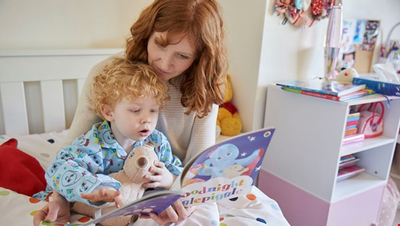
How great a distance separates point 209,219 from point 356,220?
3.43 ft

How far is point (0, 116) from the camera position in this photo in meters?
1.39

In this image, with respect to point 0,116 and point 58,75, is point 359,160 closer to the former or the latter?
point 58,75

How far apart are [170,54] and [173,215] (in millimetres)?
380

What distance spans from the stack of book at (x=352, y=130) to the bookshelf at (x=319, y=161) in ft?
0.09

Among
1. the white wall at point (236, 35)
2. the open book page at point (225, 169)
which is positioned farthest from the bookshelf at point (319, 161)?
the open book page at point (225, 169)

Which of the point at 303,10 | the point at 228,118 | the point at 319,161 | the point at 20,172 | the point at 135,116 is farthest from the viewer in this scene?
the point at 228,118

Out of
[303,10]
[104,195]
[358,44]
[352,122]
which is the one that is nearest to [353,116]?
[352,122]

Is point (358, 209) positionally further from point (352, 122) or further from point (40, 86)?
point (40, 86)

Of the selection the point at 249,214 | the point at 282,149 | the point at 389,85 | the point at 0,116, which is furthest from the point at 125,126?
the point at 389,85

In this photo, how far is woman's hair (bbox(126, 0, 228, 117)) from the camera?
81 cm

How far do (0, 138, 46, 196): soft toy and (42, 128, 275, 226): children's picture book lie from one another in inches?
12.2

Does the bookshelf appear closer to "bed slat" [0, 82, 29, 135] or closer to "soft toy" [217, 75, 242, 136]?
"soft toy" [217, 75, 242, 136]

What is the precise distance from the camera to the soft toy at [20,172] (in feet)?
3.18

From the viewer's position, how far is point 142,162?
0.78 metres
